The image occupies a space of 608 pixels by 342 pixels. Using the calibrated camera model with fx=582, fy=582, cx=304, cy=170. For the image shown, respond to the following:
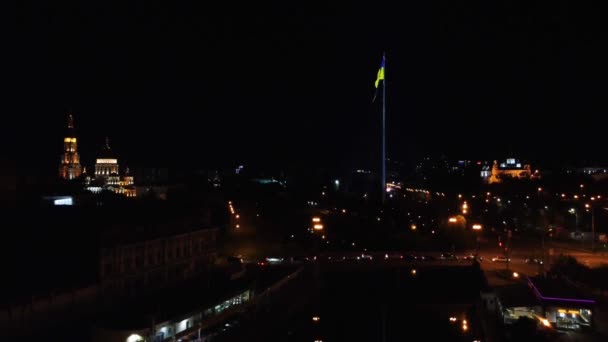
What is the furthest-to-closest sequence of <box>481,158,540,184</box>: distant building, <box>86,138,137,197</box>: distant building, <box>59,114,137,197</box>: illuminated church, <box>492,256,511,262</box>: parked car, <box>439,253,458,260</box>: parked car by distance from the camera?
<box>481,158,540,184</box>: distant building, <box>86,138,137,197</box>: distant building, <box>59,114,137,197</box>: illuminated church, <box>439,253,458,260</box>: parked car, <box>492,256,511,262</box>: parked car

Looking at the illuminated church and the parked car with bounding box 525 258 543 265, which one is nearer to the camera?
the parked car with bounding box 525 258 543 265

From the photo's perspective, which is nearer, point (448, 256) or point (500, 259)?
point (500, 259)

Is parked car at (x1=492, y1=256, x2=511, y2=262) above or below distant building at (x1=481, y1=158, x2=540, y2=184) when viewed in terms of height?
below

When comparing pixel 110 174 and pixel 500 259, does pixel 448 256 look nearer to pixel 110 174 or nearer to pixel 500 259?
pixel 500 259

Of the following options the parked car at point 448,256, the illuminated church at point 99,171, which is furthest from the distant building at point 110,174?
the parked car at point 448,256

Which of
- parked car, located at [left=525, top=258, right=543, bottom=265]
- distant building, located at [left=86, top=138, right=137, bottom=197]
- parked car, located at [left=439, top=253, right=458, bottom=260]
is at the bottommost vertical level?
parked car, located at [left=525, top=258, right=543, bottom=265]

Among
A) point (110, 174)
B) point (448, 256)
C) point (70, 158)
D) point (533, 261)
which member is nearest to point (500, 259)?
point (533, 261)

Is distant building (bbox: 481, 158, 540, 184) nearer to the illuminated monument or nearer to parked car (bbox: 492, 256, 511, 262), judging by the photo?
parked car (bbox: 492, 256, 511, 262)

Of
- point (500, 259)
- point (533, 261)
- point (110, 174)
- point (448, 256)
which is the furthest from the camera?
point (110, 174)

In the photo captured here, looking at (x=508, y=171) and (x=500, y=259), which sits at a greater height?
(x=508, y=171)

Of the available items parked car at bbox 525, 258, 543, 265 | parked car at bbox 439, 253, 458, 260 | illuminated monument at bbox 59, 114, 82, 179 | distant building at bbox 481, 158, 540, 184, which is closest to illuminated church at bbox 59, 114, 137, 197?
illuminated monument at bbox 59, 114, 82, 179
